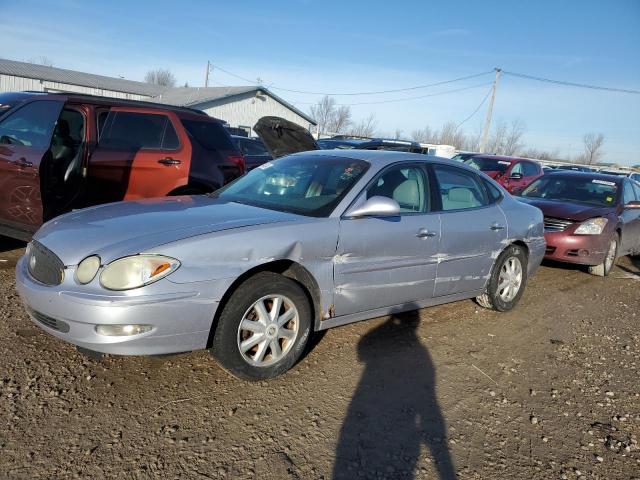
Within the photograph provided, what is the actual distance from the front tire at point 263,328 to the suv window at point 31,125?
11.0ft

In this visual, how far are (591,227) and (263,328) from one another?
5726mm

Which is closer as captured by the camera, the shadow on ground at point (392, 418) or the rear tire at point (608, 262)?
the shadow on ground at point (392, 418)

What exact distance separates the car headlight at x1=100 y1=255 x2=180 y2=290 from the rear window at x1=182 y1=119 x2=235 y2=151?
3753 millimetres

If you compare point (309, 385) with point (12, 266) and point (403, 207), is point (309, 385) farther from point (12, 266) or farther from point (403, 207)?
point (12, 266)

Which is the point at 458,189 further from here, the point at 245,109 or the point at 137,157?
the point at 245,109

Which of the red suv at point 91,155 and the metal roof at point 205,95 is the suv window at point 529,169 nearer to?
the red suv at point 91,155

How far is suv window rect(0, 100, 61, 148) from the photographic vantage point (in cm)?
524

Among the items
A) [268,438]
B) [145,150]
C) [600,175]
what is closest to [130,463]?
[268,438]

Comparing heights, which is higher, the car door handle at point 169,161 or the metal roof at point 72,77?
the metal roof at point 72,77

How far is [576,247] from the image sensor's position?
6980 mm

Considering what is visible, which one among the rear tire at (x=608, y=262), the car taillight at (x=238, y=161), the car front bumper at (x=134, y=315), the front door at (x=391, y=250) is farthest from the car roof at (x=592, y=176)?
the car front bumper at (x=134, y=315)

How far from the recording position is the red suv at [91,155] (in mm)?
4996

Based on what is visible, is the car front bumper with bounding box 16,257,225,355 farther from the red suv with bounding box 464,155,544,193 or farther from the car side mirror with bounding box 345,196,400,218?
the red suv with bounding box 464,155,544,193

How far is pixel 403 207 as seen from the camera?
13.7 ft
